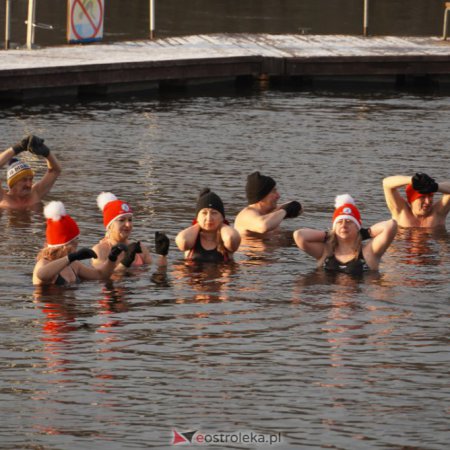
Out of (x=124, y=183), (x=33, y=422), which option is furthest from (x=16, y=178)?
(x=33, y=422)

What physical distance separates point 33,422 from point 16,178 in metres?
9.93

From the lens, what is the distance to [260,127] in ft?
99.9

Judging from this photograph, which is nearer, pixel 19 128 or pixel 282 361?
pixel 282 361

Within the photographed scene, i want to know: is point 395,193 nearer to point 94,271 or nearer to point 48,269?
point 94,271

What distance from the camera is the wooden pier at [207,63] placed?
3306cm

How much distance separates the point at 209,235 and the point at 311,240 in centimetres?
140

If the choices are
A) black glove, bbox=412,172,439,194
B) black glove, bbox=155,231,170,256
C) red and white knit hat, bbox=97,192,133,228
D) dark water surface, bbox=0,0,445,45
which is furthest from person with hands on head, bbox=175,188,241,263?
dark water surface, bbox=0,0,445,45

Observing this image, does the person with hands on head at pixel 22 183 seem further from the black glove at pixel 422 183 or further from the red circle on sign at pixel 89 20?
the red circle on sign at pixel 89 20

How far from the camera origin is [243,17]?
51062 mm

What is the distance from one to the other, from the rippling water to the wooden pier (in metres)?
5.93

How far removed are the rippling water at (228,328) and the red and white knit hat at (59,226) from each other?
0.70 meters

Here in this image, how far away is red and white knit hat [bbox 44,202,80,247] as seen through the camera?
16547 millimetres

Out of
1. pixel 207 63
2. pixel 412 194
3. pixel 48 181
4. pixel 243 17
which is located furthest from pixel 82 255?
pixel 243 17

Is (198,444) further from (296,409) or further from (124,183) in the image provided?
(124,183)
